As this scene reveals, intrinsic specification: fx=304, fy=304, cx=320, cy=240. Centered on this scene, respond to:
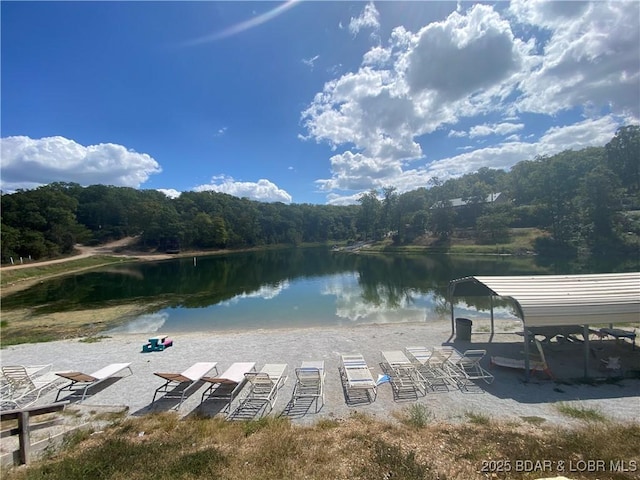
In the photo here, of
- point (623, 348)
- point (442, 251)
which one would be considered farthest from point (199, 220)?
point (623, 348)

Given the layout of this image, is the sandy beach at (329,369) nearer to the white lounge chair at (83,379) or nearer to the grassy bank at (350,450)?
the white lounge chair at (83,379)

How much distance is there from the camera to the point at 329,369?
9016mm

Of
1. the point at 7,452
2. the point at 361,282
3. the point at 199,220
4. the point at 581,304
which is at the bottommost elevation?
the point at 361,282

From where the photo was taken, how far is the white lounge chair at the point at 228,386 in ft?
23.0

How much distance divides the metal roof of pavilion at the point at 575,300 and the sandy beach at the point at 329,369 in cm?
157

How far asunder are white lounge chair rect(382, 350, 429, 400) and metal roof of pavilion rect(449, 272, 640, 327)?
3.07 m

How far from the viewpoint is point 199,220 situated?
3098 inches

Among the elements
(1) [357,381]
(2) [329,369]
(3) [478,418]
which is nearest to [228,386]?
(2) [329,369]

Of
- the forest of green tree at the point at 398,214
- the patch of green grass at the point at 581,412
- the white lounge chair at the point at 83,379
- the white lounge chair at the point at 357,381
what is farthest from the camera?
the forest of green tree at the point at 398,214

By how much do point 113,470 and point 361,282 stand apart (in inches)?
1130

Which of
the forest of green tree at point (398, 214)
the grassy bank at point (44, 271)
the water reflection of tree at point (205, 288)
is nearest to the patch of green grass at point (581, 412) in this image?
the water reflection of tree at point (205, 288)

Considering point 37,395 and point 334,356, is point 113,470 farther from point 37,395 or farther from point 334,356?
point 334,356

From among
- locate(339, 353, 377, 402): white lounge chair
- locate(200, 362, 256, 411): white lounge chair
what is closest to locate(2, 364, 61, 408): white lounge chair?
locate(200, 362, 256, 411): white lounge chair

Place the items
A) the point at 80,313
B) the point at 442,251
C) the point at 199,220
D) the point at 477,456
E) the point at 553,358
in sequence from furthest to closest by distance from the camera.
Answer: the point at 199,220
the point at 442,251
the point at 80,313
the point at 553,358
the point at 477,456
